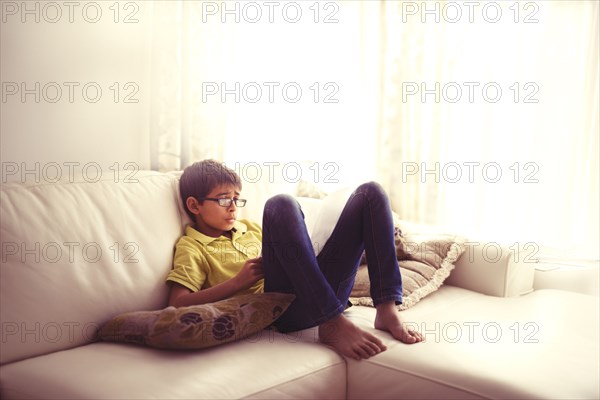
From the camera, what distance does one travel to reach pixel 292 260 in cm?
184

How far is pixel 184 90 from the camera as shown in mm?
2662

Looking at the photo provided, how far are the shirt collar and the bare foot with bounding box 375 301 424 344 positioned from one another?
1.74 feet

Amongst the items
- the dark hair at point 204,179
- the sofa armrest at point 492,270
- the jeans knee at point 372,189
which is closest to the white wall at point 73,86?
the dark hair at point 204,179

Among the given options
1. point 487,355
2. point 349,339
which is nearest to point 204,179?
point 349,339

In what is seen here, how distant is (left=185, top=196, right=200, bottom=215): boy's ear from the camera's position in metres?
2.08

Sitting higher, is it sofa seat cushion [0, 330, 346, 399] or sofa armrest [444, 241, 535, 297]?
sofa armrest [444, 241, 535, 297]

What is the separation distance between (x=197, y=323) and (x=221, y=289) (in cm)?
24

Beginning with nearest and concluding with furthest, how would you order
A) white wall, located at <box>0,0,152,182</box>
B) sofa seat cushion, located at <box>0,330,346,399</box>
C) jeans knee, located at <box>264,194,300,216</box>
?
sofa seat cushion, located at <box>0,330,346,399</box>, jeans knee, located at <box>264,194,300,216</box>, white wall, located at <box>0,0,152,182</box>

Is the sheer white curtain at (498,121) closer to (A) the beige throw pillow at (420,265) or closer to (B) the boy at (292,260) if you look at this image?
(A) the beige throw pillow at (420,265)

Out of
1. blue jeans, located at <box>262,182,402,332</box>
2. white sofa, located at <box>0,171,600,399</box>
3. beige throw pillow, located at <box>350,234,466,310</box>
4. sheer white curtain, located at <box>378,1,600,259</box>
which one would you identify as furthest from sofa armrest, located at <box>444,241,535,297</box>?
blue jeans, located at <box>262,182,402,332</box>

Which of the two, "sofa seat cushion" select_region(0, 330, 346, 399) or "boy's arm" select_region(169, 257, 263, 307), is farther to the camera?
"boy's arm" select_region(169, 257, 263, 307)

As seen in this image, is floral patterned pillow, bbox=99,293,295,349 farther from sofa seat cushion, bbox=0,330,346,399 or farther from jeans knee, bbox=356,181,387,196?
jeans knee, bbox=356,181,387,196

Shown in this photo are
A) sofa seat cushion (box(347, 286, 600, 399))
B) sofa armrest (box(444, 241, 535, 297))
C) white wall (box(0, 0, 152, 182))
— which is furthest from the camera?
sofa armrest (box(444, 241, 535, 297))

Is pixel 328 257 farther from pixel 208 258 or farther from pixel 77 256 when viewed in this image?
pixel 77 256
